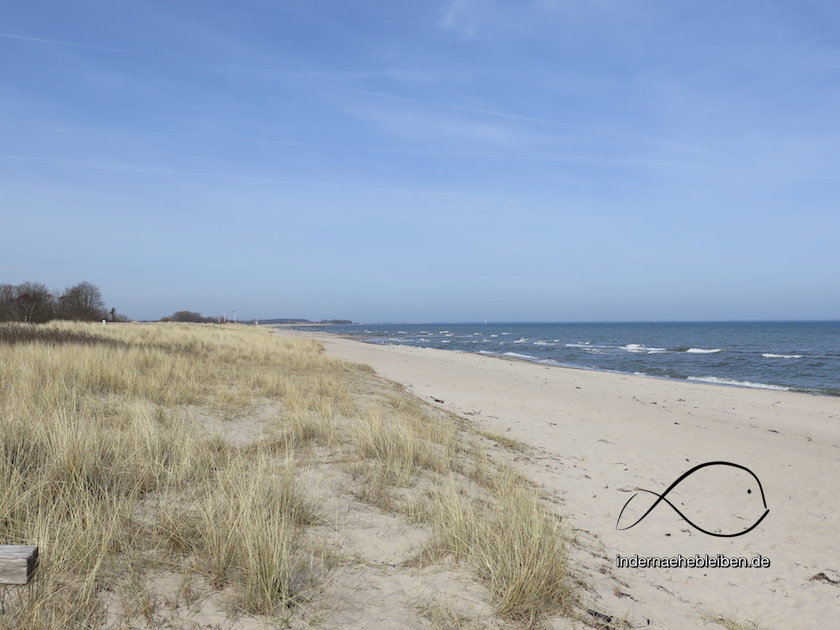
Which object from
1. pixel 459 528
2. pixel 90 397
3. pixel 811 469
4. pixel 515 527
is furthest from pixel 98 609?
pixel 811 469

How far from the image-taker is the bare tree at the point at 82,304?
47.4 m

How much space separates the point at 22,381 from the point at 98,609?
5.48m

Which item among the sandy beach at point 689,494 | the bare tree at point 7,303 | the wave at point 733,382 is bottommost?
the wave at point 733,382

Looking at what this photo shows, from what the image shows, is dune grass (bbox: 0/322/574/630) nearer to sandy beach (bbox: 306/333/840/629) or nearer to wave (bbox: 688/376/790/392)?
sandy beach (bbox: 306/333/840/629)

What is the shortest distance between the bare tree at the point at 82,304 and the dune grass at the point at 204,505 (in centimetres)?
4717

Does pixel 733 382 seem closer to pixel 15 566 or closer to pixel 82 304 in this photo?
pixel 15 566

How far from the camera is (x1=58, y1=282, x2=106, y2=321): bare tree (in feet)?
155

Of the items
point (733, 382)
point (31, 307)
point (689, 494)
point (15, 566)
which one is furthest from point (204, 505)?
point (31, 307)

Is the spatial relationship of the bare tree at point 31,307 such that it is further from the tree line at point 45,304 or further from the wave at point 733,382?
the wave at point 733,382

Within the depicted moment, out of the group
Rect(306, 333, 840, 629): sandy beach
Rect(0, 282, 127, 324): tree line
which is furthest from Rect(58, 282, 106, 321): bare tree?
Rect(306, 333, 840, 629): sandy beach

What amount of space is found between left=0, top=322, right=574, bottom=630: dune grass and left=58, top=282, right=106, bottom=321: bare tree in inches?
1857

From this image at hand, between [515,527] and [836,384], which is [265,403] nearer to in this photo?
[515,527]

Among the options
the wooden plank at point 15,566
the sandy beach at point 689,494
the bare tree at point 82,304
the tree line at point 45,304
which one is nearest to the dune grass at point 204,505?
the wooden plank at point 15,566

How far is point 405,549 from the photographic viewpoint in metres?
3.98
